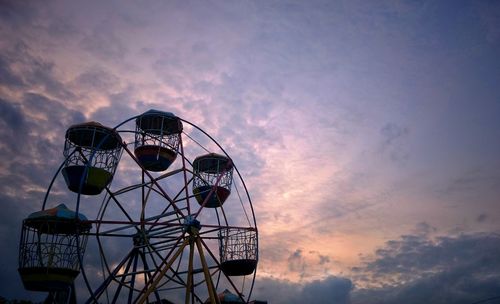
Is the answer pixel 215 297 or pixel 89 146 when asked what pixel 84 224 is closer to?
pixel 89 146

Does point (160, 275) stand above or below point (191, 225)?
below

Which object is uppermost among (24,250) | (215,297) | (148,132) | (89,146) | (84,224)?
(148,132)

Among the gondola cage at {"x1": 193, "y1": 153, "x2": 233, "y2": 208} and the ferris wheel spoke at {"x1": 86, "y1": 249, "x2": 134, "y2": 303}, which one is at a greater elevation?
the gondola cage at {"x1": 193, "y1": 153, "x2": 233, "y2": 208}

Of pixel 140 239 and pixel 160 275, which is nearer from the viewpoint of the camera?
pixel 160 275

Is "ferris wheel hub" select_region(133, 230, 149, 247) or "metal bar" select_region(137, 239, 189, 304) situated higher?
"ferris wheel hub" select_region(133, 230, 149, 247)

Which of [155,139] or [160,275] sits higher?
[155,139]

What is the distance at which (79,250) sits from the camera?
20.6m

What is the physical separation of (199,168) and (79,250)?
10.3m

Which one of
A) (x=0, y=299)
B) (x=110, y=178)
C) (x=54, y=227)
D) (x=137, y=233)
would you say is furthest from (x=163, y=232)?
(x=0, y=299)

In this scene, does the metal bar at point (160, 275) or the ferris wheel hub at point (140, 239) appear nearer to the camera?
the metal bar at point (160, 275)

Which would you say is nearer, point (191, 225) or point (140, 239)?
point (191, 225)

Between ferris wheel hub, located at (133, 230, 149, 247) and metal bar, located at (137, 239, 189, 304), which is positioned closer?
metal bar, located at (137, 239, 189, 304)

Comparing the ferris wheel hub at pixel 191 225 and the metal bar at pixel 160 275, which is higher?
the ferris wheel hub at pixel 191 225

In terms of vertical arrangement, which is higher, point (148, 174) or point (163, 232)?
point (148, 174)
